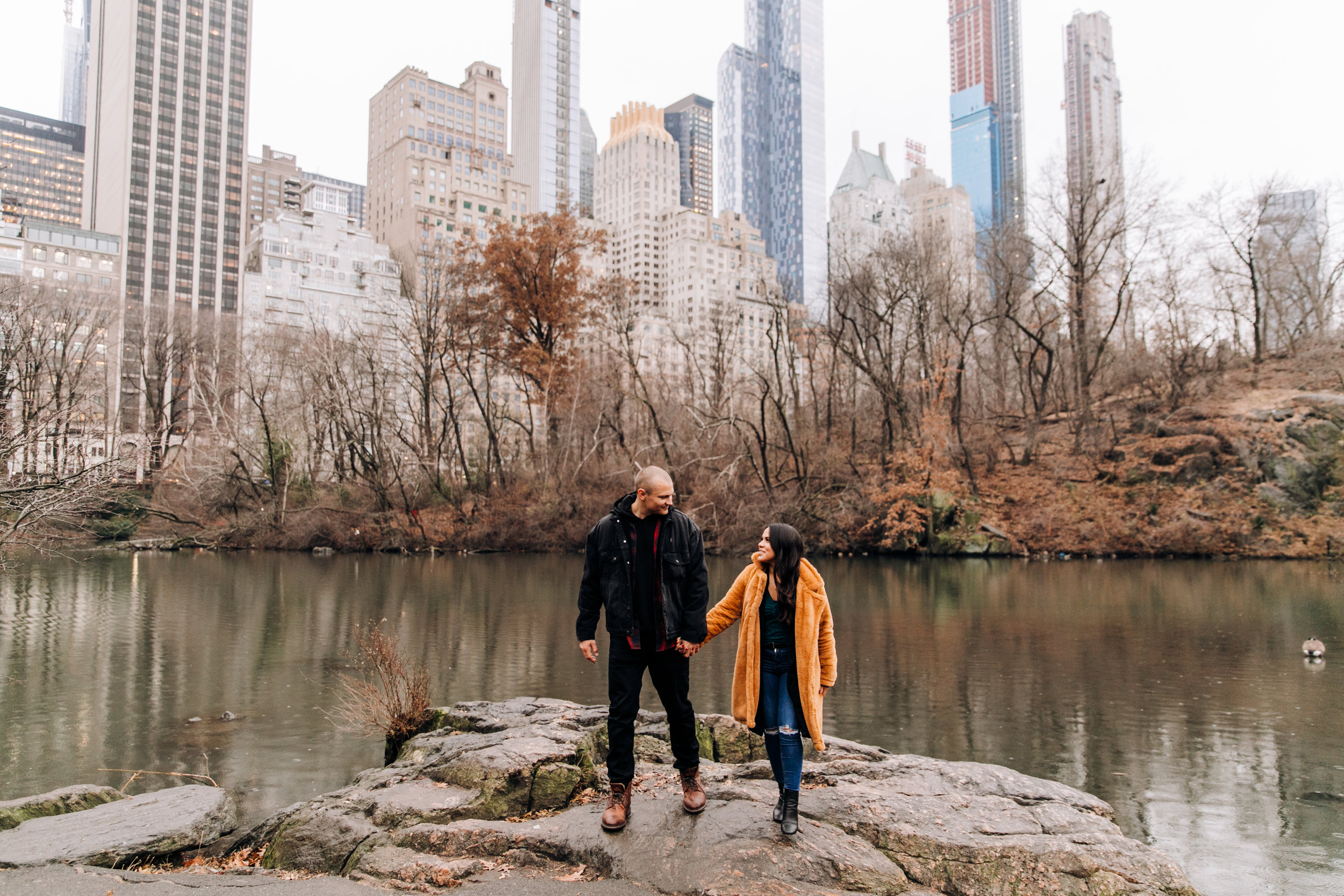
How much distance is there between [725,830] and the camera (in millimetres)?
4184

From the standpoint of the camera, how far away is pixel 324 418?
129 ft

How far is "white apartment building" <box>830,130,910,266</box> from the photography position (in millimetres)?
38906

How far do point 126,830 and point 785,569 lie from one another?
13.7ft

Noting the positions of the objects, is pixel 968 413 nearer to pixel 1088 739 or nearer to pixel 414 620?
pixel 414 620

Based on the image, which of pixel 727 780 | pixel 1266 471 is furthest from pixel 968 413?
pixel 727 780

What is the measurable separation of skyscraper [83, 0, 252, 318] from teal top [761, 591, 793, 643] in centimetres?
12499

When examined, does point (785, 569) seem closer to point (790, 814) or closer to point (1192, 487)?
point (790, 814)

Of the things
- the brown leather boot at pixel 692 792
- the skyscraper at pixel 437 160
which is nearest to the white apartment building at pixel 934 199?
the skyscraper at pixel 437 160

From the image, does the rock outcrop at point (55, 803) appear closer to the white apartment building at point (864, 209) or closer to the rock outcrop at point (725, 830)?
the rock outcrop at point (725, 830)

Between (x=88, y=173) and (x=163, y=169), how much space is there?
22.8 meters

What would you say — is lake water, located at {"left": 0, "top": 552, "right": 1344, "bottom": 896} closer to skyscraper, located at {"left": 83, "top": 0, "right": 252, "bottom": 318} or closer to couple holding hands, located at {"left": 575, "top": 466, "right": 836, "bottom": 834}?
couple holding hands, located at {"left": 575, "top": 466, "right": 836, "bottom": 834}

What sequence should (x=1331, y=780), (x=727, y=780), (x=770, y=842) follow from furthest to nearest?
(x=1331, y=780)
(x=727, y=780)
(x=770, y=842)

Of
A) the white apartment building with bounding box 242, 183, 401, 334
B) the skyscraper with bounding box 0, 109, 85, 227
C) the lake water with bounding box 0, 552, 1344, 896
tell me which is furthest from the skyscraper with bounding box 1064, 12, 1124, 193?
the skyscraper with bounding box 0, 109, 85, 227

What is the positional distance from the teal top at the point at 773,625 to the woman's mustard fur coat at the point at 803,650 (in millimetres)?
28
